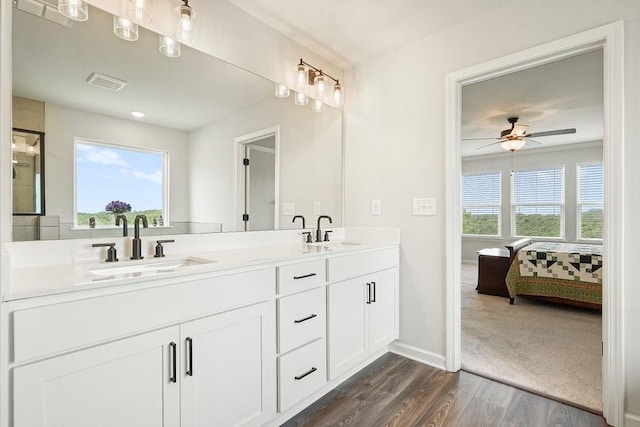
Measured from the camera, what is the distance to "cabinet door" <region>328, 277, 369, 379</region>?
1852mm

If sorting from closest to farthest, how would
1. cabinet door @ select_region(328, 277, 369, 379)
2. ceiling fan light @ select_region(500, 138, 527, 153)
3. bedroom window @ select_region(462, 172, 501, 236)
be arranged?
1. cabinet door @ select_region(328, 277, 369, 379)
2. ceiling fan light @ select_region(500, 138, 527, 153)
3. bedroom window @ select_region(462, 172, 501, 236)

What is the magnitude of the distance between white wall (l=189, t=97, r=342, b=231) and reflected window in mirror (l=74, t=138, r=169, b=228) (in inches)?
7.5

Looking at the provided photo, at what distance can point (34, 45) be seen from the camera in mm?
1330

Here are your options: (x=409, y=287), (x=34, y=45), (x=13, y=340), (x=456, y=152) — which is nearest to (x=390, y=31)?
(x=456, y=152)

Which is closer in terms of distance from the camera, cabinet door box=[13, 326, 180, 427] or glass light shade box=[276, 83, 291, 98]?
cabinet door box=[13, 326, 180, 427]

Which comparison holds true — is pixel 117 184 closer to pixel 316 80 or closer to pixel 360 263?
pixel 360 263

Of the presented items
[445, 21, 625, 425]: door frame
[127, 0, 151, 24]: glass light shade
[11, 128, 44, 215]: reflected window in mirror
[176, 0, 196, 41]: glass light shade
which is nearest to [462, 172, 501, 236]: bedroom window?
[445, 21, 625, 425]: door frame

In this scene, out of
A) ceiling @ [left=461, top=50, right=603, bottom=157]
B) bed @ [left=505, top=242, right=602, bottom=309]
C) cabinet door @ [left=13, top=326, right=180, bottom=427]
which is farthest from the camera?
bed @ [left=505, top=242, right=602, bottom=309]

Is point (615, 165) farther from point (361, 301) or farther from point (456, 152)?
point (361, 301)

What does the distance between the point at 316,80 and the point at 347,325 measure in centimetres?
186

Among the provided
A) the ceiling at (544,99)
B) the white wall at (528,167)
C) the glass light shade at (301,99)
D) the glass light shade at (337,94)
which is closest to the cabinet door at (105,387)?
the glass light shade at (301,99)

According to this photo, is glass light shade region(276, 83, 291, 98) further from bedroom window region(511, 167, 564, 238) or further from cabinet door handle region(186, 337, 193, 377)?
bedroom window region(511, 167, 564, 238)

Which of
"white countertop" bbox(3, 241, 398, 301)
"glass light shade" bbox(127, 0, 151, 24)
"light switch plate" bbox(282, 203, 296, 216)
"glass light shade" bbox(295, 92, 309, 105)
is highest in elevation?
"glass light shade" bbox(127, 0, 151, 24)

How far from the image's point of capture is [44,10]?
1338 millimetres
